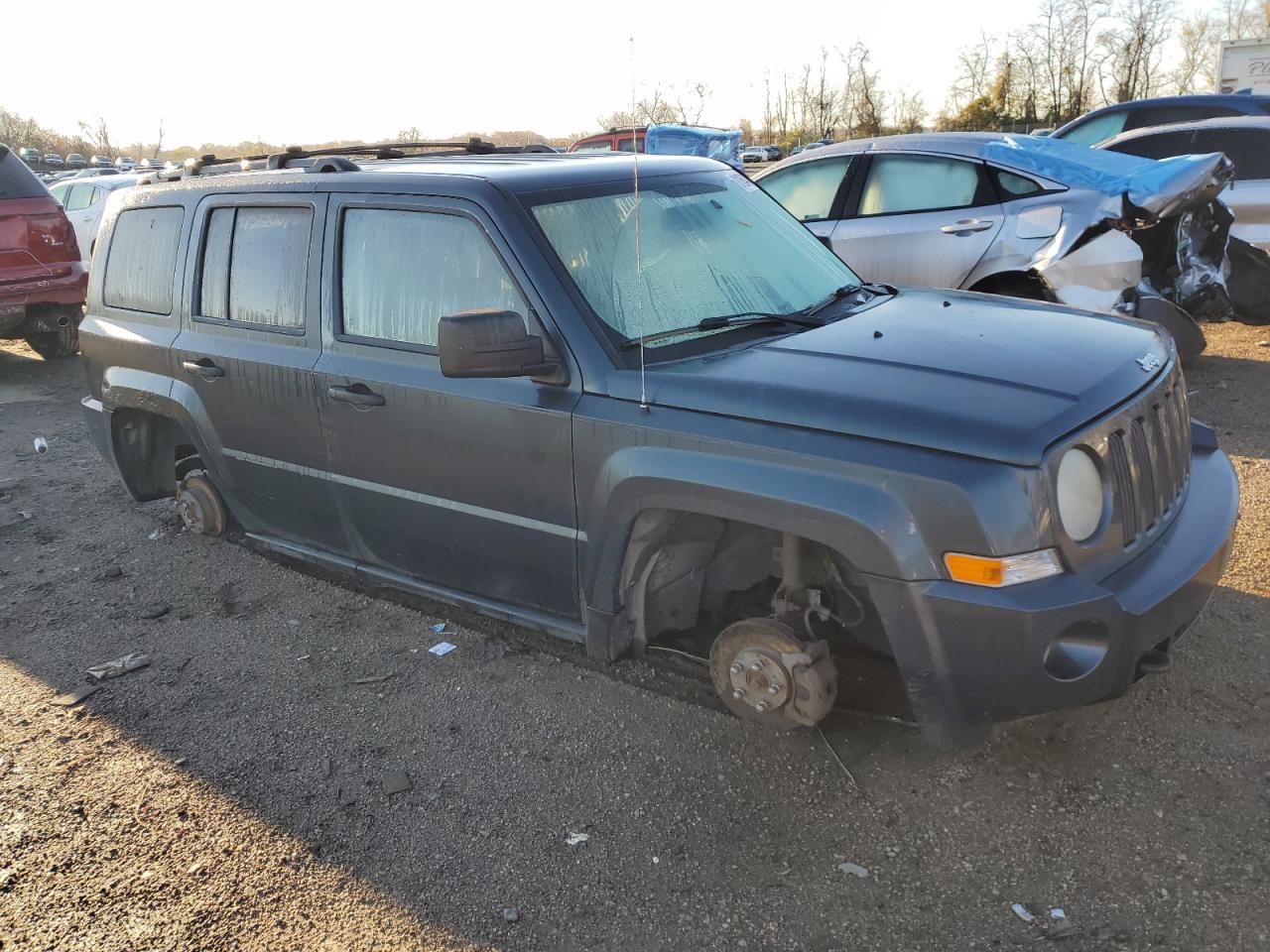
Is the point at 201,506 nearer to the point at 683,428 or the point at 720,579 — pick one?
the point at 720,579

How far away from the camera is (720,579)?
11.3ft

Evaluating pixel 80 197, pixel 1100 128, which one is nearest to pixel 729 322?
pixel 1100 128

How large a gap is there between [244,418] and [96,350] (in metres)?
1.35

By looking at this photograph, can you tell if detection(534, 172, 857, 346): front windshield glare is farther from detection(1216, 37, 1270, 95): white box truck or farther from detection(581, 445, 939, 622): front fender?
detection(1216, 37, 1270, 95): white box truck

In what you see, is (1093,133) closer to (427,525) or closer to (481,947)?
(427,525)

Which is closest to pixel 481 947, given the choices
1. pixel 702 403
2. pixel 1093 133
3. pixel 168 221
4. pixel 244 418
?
pixel 702 403

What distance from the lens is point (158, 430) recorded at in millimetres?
5316

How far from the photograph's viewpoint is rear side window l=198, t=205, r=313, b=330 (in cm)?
412

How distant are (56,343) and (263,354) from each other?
304 inches

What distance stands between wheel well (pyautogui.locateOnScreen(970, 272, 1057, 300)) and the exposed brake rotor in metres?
4.14

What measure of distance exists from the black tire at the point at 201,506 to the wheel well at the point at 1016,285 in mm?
4739

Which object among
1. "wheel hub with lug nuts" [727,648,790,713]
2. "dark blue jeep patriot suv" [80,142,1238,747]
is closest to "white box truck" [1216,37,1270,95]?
"dark blue jeep patriot suv" [80,142,1238,747]

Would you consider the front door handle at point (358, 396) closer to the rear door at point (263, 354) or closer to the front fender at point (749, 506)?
the rear door at point (263, 354)

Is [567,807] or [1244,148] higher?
[1244,148]
